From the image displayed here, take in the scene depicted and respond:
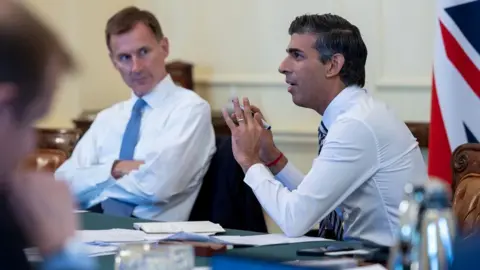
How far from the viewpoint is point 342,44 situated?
3.04 metres

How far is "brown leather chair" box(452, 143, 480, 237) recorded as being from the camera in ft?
8.21

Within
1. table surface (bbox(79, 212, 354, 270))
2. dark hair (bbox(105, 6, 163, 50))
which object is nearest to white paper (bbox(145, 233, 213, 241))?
table surface (bbox(79, 212, 354, 270))

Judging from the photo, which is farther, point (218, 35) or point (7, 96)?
point (218, 35)

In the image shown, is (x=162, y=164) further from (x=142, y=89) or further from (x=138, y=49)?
(x=138, y=49)

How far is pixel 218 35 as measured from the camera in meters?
5.29

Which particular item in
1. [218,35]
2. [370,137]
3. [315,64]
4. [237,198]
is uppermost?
[218,35]

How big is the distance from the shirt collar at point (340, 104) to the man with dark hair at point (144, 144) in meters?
0.91

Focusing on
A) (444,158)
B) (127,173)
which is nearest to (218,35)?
(127,173)

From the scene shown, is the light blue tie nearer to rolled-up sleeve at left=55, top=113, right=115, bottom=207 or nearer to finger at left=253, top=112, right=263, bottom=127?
rolled-up sleeve at left=55, top=113, right=115, bottom=207

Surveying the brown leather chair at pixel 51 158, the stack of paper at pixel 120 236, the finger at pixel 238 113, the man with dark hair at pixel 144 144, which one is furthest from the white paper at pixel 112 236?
the brown leather chair at pixel 51 158

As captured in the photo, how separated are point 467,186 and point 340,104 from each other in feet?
1.73

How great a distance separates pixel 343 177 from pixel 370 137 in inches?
6.3

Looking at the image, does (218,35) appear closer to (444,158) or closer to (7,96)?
(444,158)

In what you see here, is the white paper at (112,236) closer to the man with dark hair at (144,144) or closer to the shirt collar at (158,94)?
the man with dark hair at (144,144)
